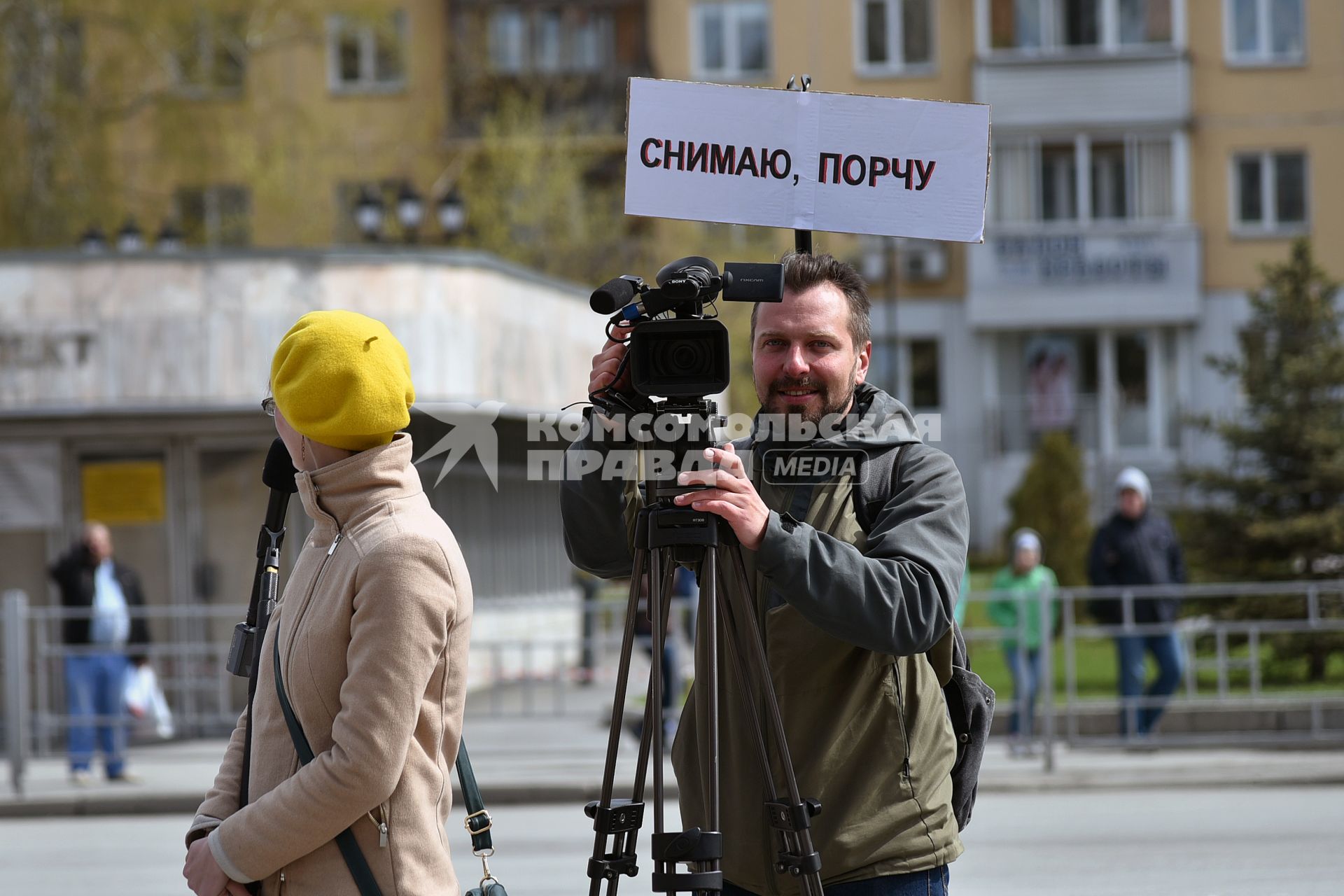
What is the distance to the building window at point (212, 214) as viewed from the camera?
2764cm

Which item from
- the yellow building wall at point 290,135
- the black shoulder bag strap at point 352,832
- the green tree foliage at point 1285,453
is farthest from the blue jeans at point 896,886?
the yellow building wall at point 290,135

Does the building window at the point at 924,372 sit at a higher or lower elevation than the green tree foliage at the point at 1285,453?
higher

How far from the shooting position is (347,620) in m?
2.85

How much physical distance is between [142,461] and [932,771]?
13214 mm

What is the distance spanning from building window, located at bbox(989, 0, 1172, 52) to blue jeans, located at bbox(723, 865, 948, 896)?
30778 millimetres

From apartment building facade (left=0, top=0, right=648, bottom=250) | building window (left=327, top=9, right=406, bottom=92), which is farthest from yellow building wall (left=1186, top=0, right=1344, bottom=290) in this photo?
building window (left=327, top=9, right=406, bottom=92)

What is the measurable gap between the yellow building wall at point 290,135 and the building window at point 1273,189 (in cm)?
1558

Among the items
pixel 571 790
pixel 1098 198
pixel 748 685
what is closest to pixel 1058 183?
pixel 1098 198

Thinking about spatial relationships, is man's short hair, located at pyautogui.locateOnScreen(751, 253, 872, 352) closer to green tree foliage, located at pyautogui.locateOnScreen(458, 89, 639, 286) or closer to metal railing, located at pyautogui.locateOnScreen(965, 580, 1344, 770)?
metal railing, located at pyautogui.locateOnScreen(965, 580, 1344, 770)

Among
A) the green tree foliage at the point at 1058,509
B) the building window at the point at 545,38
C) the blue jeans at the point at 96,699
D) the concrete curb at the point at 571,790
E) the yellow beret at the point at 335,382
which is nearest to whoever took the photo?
the yellow beret at the point at 335,382

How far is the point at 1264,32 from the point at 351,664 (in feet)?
108

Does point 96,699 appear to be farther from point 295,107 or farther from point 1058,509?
point 295,107

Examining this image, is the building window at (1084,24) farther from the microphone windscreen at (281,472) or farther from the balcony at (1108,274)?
the microphone windscreen at (281,472)

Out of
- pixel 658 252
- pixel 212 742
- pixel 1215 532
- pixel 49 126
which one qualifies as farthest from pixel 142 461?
pixel 658 252
